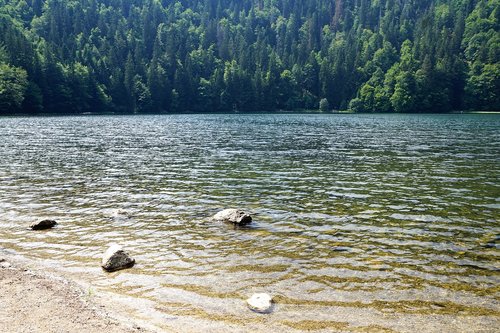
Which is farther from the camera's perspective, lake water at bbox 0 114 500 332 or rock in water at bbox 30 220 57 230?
rock in water at bbox 30 220 57 230

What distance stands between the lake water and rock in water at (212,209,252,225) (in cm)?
52

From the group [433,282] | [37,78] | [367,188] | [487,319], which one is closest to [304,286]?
[433,282]

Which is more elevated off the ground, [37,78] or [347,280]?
[37,78]

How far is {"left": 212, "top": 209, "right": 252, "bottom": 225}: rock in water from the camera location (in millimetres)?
17625

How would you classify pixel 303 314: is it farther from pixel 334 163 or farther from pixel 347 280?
pixel 334 163

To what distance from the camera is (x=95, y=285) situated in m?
12.1

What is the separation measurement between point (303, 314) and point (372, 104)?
7306 inches

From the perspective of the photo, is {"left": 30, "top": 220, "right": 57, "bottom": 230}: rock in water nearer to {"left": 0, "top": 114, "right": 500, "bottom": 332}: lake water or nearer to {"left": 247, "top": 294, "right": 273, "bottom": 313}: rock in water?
{"left": 0, "top": 114, "right": 500, "bottom": 332}: lake water

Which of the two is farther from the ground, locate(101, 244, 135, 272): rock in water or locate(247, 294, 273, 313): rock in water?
locate(101, 244, 135, 272): rock in water

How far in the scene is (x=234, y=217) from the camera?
1777 centimetres

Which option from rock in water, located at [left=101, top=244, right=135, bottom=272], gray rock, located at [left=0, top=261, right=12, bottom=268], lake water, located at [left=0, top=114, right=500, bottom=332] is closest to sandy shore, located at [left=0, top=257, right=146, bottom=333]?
gray rock, located at [left=0, top=261, right=12, bottom=268]

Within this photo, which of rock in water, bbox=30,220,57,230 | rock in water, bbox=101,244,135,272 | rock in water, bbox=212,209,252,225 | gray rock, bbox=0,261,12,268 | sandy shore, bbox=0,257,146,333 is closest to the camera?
sandy shore, bbox=0,257,146,333

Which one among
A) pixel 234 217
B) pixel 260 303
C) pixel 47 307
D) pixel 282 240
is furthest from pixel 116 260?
pixel 282 240

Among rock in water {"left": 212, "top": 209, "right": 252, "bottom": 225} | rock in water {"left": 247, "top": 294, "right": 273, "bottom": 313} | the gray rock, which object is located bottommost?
rock in water {"left": 247, "top": 294, "right": 273, "bottom": 313}
